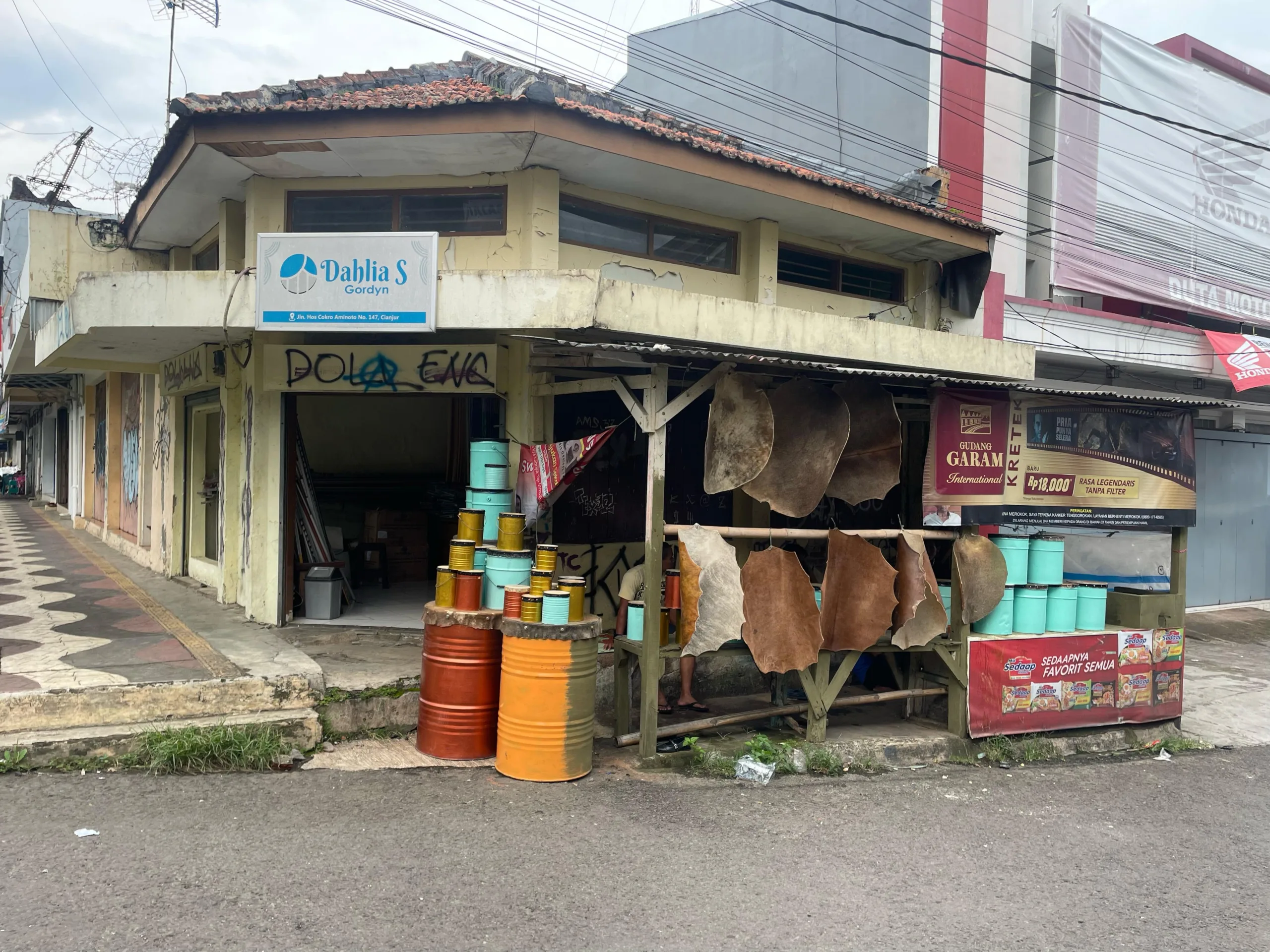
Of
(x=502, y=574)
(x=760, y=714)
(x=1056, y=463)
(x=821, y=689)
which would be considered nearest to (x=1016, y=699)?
(x=821, y=689)

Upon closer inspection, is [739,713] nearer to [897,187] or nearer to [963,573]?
[963,573]

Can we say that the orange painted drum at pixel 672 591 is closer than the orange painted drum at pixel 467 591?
No

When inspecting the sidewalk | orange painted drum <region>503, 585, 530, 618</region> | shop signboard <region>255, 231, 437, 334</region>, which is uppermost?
shop signboard <region>255, 231, 437, 334</region>

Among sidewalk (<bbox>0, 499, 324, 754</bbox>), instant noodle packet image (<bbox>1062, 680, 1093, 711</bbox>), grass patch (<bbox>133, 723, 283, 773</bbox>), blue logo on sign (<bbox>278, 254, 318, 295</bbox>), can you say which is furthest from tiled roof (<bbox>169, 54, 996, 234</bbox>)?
instant noodle packet image (<bbox>1062, 680, 1093, 711</bbox>)

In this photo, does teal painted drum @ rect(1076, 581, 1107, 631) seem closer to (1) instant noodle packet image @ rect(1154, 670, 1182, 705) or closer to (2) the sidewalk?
(1) instant noodle packet image @ rect(1154, 670, 1182, 705)

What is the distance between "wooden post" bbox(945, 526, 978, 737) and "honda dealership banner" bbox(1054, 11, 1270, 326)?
8735 mm

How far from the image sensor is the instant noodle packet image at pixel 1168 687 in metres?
7.66

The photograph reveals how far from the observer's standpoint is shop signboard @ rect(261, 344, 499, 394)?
26.5 feet

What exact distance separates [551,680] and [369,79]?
6586mm

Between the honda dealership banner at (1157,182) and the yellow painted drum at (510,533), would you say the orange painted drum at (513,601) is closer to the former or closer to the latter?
the yellow painted drum at (510,533)

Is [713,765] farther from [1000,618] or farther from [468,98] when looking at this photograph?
[468,98]

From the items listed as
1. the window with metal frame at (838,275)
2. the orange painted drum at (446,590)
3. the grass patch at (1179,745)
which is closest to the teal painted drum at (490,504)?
the orange painted drum at (446,590)

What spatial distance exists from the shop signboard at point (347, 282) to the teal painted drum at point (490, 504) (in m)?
1.39

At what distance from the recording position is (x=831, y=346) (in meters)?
9.29
